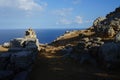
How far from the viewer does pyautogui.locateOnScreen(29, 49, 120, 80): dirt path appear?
69.5 feet

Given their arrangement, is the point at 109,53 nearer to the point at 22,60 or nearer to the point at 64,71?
the point at 64,71

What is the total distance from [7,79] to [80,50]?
10.5 metres

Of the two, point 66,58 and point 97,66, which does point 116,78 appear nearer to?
point 97,66

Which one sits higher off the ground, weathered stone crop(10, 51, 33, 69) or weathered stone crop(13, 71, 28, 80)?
weathered stone crop(10, 51, 33, 69)

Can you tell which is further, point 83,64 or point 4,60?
point 83,64

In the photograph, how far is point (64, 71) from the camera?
23.2 m

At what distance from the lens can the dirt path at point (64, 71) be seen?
21188 millimetres

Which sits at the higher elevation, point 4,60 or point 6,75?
point 4,60

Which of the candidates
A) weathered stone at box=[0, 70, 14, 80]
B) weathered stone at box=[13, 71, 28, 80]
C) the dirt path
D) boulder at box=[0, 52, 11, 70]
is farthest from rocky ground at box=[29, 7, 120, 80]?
boulder at box=[0, 52, 11, 70]

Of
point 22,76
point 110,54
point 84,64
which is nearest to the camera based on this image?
point 22,76

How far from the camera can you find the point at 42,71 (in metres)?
23.6

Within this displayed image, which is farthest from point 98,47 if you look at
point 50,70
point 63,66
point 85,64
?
point 50,70

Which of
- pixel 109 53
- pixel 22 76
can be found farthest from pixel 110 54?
pixel 22 76

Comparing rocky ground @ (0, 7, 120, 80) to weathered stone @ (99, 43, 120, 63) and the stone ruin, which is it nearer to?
weathered stone @ (99, 43, 120, 63)
